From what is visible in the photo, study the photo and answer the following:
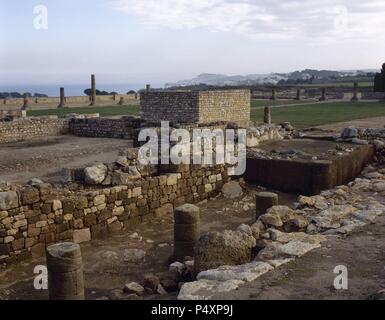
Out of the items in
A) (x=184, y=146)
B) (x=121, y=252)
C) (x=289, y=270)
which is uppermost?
(x=184, y=146)

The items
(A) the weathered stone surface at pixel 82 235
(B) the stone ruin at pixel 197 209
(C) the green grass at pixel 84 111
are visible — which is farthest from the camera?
(C) the green grass at pixel 84 111

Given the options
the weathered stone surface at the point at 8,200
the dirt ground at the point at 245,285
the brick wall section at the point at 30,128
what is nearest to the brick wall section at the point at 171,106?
the brick wall section at the point at 30,128

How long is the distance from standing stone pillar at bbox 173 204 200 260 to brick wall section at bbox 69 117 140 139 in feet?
43.9

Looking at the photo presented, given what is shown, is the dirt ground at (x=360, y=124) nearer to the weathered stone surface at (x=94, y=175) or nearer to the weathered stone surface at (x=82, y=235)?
the weathered stone surface at (x=94, y=175)

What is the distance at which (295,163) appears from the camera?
1277cm

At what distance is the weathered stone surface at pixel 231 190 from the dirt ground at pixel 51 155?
4087mm

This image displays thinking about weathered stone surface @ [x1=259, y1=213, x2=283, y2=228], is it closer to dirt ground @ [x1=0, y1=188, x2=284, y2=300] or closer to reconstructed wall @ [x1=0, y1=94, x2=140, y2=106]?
dirt ground @ [x1=0, y1=188, x2=284, y2=300]

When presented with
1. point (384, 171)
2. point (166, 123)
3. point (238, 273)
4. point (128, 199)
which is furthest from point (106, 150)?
point (238, 273)

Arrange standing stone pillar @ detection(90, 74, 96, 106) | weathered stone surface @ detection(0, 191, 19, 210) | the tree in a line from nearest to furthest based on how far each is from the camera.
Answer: weathered stone surface @ detection(0, 191, 19, 210)
the tree
standing stone pillar @ detection(90, 74, 96, 106)

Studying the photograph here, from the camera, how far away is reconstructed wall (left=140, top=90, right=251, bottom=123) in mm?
21281

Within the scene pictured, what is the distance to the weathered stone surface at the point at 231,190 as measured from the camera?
41.4 ft

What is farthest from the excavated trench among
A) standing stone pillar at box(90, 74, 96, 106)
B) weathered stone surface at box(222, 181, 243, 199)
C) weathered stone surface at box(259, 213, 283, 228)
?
standing stone pillar at box(90, 74, 96, 106)
